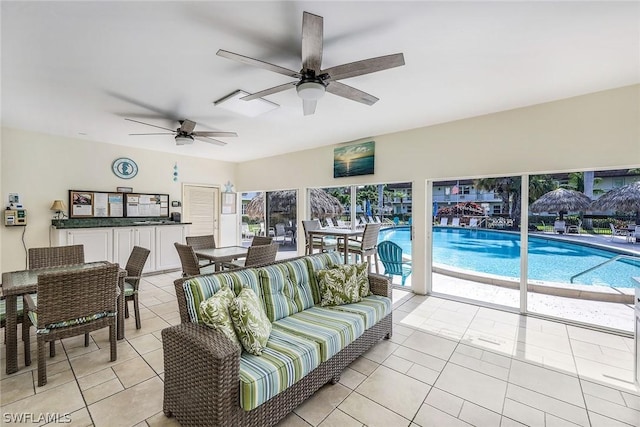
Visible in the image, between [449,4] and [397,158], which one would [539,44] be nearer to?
[449,4]

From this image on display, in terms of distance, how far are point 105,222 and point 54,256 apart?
94.5 inches

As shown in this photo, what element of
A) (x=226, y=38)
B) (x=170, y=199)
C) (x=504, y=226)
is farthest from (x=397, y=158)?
(x=170, y=199)

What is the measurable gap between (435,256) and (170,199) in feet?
18.4

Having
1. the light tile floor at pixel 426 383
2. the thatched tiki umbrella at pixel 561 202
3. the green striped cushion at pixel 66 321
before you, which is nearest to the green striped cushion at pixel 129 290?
the light tile floor at pixel 426 383

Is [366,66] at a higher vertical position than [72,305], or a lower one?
higher

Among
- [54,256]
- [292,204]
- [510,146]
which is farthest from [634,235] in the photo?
[54,256]

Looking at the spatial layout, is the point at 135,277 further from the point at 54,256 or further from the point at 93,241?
the point at 93,241

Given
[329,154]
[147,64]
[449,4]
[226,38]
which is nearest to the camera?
[449,4]

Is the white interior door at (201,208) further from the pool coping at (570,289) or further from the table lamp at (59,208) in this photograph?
the pool coping at (570,289)

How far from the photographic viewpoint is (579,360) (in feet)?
8.41

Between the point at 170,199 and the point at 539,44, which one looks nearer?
the point at 539,44

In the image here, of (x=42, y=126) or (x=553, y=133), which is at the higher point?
(x=42, y=126)

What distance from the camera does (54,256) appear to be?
127 inches

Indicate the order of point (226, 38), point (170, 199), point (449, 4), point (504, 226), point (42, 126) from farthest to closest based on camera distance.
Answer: point (170, 199) < point (42, 126) < point (504, 226) < point (226, 38) < point (449, 4)
